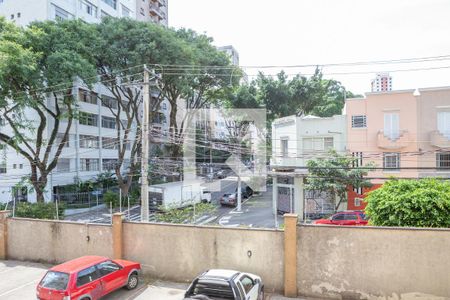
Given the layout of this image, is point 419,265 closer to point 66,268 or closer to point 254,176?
point 66,268

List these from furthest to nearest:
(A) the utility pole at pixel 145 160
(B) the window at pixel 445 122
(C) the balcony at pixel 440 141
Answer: (B) the window at pixel 445 122 < (C) the balcony at pixel 440 141 < (A) the utility pole at pixel 145 160

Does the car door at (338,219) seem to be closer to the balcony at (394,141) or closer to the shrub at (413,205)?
the shrub at (413,205)

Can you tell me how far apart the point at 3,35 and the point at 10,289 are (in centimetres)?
1532

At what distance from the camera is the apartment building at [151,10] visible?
4822 centimetres

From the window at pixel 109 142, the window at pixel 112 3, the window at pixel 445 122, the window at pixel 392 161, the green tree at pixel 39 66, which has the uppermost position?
the window at pixel 112 3

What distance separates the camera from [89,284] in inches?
377

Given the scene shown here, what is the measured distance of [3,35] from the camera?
19.8 m

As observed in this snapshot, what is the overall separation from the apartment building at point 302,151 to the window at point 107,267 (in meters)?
15.4

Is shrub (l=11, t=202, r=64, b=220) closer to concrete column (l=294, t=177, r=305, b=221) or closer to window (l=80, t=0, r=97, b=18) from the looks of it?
concrete column (l=294, t=177, r=305, b=221)

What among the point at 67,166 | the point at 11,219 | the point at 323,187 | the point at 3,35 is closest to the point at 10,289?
the point at 11,219

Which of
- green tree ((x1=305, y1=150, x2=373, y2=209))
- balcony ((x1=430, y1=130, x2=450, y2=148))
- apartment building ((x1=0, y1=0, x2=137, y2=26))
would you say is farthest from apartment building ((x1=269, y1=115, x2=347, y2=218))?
apartment building ((x1=0, y1=0, x2=137, y2=26))

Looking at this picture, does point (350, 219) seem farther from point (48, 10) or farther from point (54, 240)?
point (48, 10)

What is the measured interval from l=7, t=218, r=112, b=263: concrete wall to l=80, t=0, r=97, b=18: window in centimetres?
2776

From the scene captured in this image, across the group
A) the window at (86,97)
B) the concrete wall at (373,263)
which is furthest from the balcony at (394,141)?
the window at (86,97)
